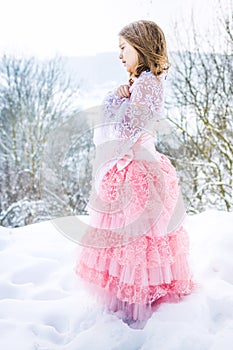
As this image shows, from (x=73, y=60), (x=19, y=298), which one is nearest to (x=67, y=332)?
(x=19, y=298)

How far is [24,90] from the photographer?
917 centimetres

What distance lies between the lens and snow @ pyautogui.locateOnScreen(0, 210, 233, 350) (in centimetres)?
127

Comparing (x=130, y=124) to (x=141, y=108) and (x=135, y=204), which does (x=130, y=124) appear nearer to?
(x=141, y=108)

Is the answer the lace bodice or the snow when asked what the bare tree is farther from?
the lace bodice

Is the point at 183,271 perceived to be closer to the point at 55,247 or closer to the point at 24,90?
the point at 55,247

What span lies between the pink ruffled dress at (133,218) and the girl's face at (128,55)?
0.09 meters

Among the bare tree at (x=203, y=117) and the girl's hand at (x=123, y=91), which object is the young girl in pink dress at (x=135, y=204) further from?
the bare tree at (x=203, y=117)

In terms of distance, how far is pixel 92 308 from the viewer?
1.48m

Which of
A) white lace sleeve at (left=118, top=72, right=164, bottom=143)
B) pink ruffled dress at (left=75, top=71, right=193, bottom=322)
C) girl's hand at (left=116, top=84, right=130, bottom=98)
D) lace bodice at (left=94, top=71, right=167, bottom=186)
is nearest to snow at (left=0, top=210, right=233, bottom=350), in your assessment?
pink ruffled dress at (left=75, top=71, right=193, bottom=322)

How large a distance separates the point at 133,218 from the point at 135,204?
0.05m

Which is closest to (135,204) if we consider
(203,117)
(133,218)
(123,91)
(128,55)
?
(133,218)

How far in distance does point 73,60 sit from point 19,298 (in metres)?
7.29

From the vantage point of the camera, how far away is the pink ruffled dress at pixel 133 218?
1.39 metres

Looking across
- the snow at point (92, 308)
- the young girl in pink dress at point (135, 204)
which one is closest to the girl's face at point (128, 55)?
the young girl in pink dress at point (135, 204)
